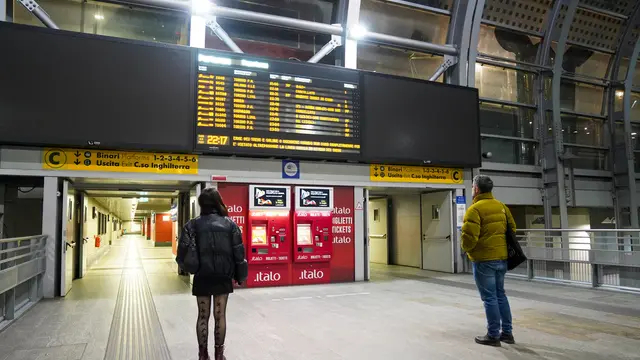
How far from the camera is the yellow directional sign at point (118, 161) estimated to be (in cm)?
629

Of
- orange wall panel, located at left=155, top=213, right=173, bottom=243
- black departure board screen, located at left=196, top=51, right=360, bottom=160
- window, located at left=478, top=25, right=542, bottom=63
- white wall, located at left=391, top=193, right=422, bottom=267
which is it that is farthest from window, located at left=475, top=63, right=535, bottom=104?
orange wall panel, located at left=155, top=213, right=173, bottom=243

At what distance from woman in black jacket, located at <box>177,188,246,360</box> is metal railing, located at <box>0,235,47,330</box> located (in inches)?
99.4

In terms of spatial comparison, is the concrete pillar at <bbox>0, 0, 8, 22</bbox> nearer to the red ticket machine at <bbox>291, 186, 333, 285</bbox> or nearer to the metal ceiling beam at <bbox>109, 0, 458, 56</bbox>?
the metal ceiling beam at <bbox>109, 0, 458, 56</bbox>

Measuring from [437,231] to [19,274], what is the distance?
7340mm

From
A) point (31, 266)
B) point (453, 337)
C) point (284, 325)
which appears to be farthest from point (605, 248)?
point (31, 266)

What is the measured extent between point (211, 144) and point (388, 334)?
12.7ft

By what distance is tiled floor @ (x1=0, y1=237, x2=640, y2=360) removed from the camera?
3.66 m

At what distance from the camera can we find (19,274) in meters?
4.97

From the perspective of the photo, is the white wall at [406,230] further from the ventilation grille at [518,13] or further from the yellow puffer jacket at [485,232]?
the yellow puffer jacket at [485,232]

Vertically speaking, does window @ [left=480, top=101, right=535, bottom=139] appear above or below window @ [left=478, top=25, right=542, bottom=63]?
below

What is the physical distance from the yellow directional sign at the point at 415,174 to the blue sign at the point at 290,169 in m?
1.39

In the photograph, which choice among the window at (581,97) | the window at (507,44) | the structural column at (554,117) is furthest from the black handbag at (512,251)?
the window at (581,97)

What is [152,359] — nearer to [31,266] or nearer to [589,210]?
[31,266]

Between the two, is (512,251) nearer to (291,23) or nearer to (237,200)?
(237,200)
